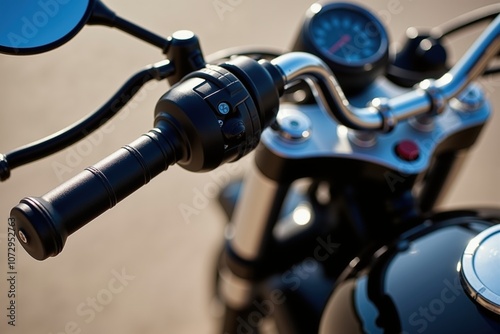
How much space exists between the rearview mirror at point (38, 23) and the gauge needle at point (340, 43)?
1.41 feet

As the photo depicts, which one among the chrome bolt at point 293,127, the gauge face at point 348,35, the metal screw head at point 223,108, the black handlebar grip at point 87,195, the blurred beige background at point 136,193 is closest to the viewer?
the black handlebar grip at point 87,195

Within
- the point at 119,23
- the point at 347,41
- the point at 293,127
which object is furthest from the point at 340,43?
the point at 119,23

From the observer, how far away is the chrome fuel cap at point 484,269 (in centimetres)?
66

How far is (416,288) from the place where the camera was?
0.74 meters

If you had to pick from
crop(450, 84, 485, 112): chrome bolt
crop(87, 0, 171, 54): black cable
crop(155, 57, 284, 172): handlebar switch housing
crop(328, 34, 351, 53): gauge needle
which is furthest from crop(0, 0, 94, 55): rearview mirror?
crop(450, 84, 485, 112): chrome bolt

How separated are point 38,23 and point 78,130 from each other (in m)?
0.13

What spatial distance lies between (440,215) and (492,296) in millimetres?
241

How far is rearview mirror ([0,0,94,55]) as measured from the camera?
2.17 ft

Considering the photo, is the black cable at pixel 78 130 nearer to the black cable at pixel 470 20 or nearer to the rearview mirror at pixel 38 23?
the rearview mirror at pixel 38 23

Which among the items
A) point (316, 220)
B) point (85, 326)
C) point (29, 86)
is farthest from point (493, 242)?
point (29, 86)

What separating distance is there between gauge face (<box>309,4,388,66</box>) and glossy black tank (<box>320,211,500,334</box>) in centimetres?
29

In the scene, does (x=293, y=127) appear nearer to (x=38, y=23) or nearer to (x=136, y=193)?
(x=38, y=23)

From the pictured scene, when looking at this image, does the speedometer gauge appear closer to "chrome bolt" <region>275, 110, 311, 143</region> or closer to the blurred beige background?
"chrome bolt" <region>275, 110, 311, 143</region>

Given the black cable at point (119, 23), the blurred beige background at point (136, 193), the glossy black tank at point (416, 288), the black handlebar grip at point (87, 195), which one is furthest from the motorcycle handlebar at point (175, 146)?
the blurred beige background at point (136, 193)
